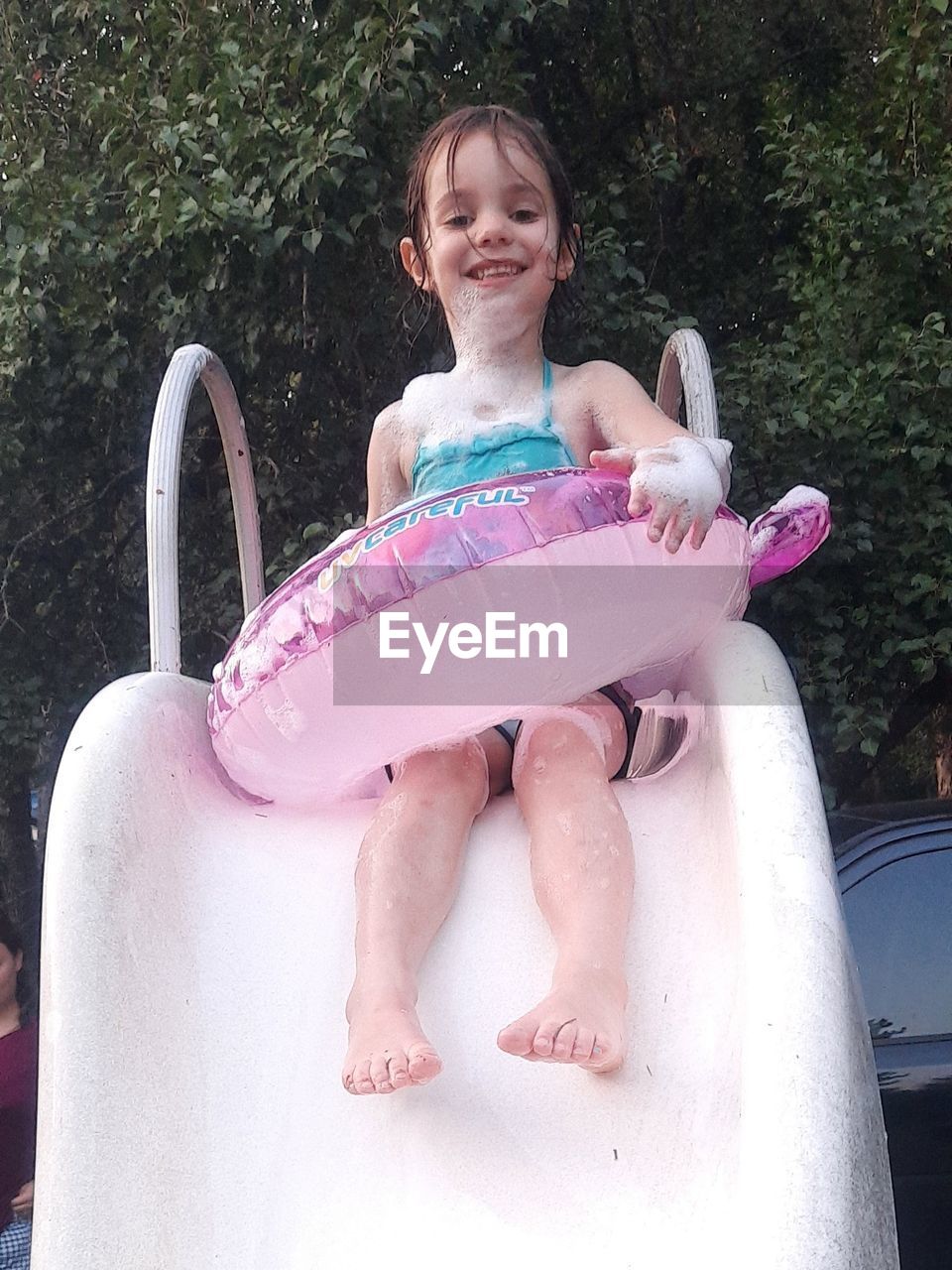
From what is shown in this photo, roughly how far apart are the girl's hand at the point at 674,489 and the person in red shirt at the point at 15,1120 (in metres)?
1.60

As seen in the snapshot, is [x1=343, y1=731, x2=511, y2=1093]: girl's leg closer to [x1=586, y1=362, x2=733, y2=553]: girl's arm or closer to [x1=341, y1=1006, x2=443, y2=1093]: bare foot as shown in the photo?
[x1=341, y1=1006, x2=443, y2=1093]: bare foot

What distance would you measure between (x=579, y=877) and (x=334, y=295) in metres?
2.35

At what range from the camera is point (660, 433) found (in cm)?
170

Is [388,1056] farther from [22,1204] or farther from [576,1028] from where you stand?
[22,1204]

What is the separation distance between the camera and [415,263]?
6.53ft

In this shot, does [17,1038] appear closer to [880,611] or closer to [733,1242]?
[733,1242]

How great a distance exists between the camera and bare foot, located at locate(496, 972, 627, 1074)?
1206mm

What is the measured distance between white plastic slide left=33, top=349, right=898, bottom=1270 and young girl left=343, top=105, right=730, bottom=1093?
0.23ft

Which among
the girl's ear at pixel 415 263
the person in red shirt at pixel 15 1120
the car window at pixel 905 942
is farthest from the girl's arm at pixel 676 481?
the person in red shirt at pixel 15 1120

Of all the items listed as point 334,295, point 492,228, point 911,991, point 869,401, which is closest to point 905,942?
point 911,991

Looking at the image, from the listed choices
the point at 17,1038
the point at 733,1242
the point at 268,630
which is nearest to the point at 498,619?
the point at 268,630

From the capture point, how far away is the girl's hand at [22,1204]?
2238 mm

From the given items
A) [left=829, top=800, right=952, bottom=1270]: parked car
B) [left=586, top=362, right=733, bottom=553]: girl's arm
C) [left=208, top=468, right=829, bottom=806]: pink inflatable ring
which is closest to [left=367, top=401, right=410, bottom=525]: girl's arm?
[left=208, top=468, right=829, bottom=806]: pink inflatable ring

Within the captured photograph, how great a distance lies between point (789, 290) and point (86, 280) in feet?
6.93
